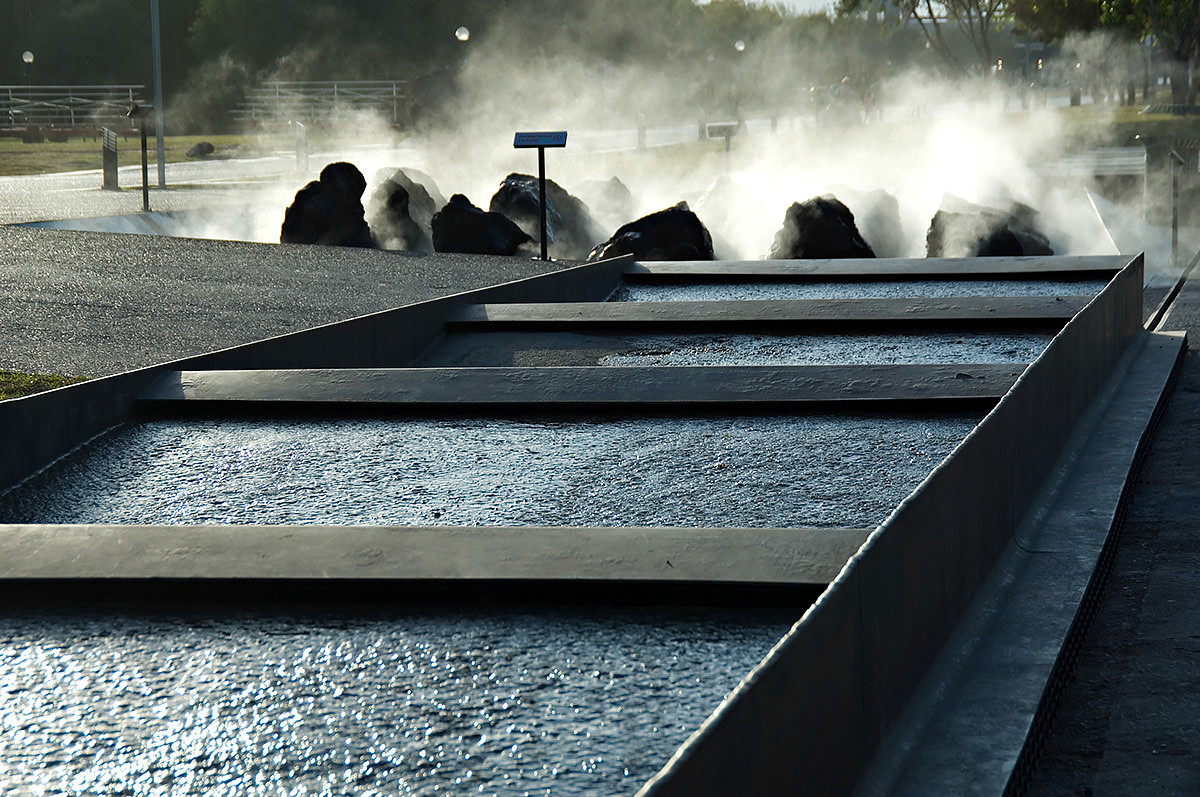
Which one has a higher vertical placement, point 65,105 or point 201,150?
point 65,105

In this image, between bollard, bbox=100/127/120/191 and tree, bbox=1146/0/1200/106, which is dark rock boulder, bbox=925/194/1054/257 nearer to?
bollard, bbox=100/127/120/191

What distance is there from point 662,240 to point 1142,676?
384 inches

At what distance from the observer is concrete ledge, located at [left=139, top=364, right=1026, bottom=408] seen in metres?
5.28

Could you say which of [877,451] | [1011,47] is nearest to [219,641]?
[877,451]

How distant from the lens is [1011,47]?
107m

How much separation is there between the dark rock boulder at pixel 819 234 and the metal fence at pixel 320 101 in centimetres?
3366

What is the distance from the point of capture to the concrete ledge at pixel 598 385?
5.28 metres

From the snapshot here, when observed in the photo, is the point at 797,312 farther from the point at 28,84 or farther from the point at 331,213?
the point at 28,84

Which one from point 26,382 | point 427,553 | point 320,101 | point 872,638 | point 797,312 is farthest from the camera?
point 320,101

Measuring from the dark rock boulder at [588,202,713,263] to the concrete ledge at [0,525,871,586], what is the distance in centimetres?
927

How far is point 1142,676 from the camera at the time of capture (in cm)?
333

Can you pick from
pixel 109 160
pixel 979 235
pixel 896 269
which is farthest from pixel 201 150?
pixel 896 269

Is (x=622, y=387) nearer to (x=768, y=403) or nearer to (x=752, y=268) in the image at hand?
(x=768, y=403)

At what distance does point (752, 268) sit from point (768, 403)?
166 inches
